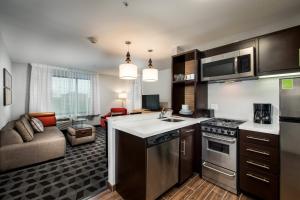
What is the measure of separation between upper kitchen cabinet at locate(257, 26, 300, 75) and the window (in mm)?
5794

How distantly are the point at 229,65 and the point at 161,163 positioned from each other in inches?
74.4

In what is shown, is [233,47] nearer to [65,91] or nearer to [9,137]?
[9,137]

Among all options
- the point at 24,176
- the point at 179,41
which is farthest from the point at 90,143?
the point at 179,41

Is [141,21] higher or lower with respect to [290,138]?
higher

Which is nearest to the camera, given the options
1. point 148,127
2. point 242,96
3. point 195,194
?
point 148,127

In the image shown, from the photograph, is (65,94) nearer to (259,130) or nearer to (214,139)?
(214,139)

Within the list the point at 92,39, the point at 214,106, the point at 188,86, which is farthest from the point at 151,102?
the point at 92,39

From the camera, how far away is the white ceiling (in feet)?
5.34

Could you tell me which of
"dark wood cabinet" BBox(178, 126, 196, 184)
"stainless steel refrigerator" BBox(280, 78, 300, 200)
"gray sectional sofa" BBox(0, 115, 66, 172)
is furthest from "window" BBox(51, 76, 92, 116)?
"stainless steel refrigerator" BBox(280, 78, 300, 200)

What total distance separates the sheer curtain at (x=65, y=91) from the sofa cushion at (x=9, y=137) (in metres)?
2.37

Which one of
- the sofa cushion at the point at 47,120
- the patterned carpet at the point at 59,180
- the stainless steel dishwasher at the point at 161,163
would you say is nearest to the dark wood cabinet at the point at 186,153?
the stainless steel dishwasher at the point at 161,163

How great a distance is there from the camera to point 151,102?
5.76 meters

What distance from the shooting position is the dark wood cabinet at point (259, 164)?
5.19ft

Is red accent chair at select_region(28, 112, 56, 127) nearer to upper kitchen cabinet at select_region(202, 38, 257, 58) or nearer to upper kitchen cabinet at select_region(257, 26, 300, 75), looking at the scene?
upper kitchen cabinet at select_region(202, 38, 257, 58)
